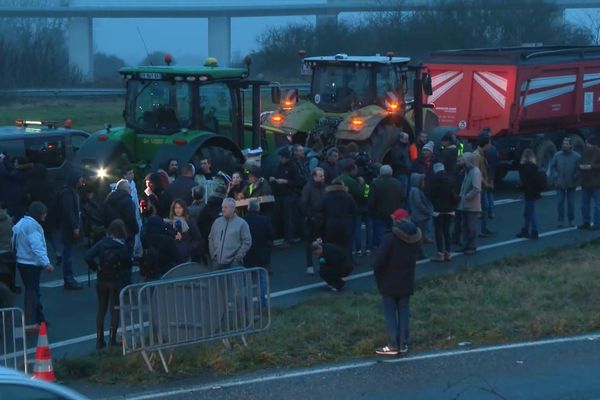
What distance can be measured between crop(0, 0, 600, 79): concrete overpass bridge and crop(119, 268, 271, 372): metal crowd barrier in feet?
171

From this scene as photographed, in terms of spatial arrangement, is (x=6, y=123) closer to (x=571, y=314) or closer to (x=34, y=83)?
(x=34, y=83)

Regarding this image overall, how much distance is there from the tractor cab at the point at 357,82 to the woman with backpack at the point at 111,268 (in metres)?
10.6

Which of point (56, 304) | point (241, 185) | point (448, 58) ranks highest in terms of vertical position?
point (448, 58)

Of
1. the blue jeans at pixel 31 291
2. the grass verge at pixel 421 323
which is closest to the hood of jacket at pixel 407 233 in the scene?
the grass verge at pixel 421 323

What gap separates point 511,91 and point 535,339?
43.7 feet

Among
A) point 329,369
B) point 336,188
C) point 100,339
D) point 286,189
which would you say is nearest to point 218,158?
point 286,189

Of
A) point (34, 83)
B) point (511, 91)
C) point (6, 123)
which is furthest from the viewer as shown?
point (34, 83)

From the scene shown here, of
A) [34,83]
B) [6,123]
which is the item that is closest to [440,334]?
[6,123]

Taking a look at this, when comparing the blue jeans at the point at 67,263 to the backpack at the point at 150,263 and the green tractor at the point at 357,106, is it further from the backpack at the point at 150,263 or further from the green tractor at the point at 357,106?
the green tractor at the point at 357,106

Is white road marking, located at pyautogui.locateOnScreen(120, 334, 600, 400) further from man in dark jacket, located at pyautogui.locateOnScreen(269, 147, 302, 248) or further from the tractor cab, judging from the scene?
the tractor cab

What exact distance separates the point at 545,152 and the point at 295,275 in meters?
11.2

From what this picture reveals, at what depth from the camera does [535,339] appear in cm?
1138

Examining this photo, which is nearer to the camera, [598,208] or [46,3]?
[598,208]

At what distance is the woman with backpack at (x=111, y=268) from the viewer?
1136 centimetres
